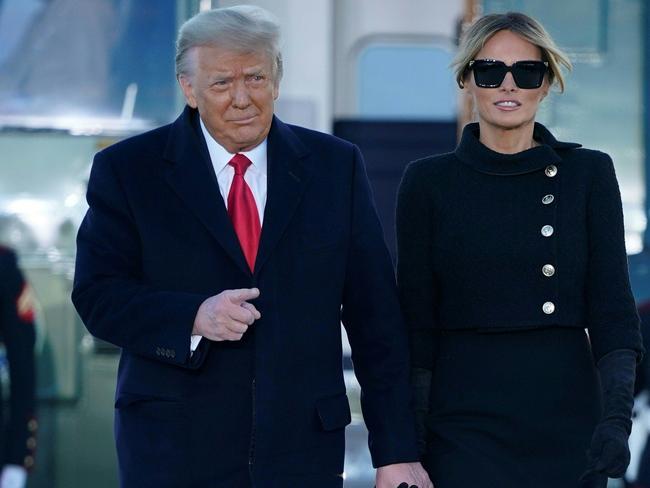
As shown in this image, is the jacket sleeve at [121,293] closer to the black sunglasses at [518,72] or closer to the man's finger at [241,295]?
the man's finger at [241,295]

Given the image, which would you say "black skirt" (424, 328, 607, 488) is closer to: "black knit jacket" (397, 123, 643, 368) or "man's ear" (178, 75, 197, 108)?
"black knit jacket" (397, 123, 643, 368)

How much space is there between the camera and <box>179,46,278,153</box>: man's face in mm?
2174

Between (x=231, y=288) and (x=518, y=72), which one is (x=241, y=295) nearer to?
(x=231, y=288)

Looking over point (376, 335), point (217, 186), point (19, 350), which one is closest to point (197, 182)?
point (217, 186)

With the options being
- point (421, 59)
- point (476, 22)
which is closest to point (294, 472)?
point (476, 22)

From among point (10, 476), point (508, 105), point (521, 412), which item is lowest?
point (10, 476)

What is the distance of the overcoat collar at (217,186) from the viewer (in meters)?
2.16

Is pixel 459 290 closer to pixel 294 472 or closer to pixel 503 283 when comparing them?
pixel 503 283

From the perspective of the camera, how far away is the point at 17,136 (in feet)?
12.0

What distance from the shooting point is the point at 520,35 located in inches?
89.5

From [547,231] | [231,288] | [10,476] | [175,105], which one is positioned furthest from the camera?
[175,105]

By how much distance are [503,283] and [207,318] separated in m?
0.51

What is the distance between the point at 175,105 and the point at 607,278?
184cm

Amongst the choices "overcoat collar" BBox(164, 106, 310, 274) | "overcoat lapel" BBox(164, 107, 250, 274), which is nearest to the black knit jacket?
"overcoat collar" BBox(164, 106, 310, 274)
